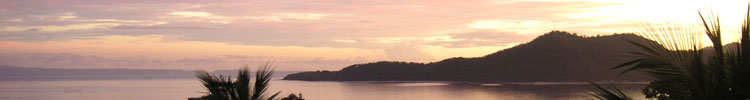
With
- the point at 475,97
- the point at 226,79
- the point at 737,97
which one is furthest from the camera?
the point at 475,97

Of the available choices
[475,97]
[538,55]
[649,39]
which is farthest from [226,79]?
[538,55]

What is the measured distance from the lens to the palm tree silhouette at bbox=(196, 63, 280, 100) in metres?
10.1

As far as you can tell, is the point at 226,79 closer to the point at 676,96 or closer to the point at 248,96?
the point at 248,96

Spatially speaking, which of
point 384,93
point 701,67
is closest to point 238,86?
point 701,67

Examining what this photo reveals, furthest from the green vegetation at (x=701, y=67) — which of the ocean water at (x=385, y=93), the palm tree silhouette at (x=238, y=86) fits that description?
the ocean water at (x=385, y=93)

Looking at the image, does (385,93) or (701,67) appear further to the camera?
(385,93)

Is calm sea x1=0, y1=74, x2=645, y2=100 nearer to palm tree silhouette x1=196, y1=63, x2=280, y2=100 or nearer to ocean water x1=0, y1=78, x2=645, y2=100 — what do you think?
ocean water x1=0, y1=78, x2=645, y2=100

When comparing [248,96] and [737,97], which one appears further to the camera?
[248,96]

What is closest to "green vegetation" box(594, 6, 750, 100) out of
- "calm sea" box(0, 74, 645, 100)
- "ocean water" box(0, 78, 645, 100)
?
"ocean water" box(0, 78, 645, 100)

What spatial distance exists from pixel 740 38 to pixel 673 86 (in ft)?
1.91

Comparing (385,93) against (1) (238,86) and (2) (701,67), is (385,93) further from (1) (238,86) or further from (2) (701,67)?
(2) (701,67)

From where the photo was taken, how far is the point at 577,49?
19488 cm

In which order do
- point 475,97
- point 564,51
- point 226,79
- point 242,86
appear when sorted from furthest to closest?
point 564,51 < point 475,97 < point 226,79 < point 242,86

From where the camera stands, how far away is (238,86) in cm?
1020
